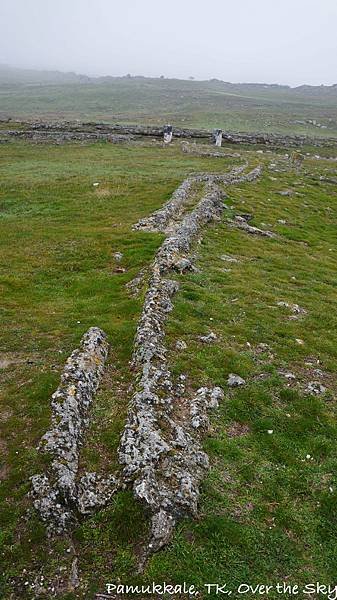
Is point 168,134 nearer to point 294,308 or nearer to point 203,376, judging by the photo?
point 294,308

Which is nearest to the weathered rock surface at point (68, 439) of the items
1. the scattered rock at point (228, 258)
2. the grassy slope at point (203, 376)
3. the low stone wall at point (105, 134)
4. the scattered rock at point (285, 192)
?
the grassy slope at point (203, 376)

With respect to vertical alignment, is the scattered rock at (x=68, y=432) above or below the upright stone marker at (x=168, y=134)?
below

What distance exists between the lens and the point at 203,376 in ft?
51.3

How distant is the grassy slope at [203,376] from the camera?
9.77 m

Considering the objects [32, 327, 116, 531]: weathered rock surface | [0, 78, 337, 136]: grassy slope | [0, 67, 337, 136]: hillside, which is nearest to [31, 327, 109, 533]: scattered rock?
[32, 327, 116, 531]: weathered rock surface

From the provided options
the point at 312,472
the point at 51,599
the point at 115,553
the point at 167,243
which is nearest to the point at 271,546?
the point at 312,472

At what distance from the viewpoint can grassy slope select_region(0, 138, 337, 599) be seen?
9773mm

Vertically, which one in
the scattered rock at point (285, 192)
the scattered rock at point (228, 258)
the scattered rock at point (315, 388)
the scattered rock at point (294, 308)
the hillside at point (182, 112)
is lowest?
the scattered rock at point (315, 388)

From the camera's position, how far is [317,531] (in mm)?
10859

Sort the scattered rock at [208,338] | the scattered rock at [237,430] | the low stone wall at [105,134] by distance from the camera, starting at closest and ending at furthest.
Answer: the scattered rock at [237,430]
the scattered rock at [208,338]
the low stone wall at [105,134]

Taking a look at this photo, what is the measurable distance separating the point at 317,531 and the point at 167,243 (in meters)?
18.1

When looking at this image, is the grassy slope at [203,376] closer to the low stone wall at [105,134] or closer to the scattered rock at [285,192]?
the scattered rock at [285,192]

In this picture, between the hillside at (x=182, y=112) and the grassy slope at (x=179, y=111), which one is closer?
the hillside at (x=182, y=112)

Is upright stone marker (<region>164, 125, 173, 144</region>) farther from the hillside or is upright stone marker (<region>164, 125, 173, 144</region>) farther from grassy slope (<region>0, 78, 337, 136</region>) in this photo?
grassy slope (<region>0, 78, 337, 136</region>)
